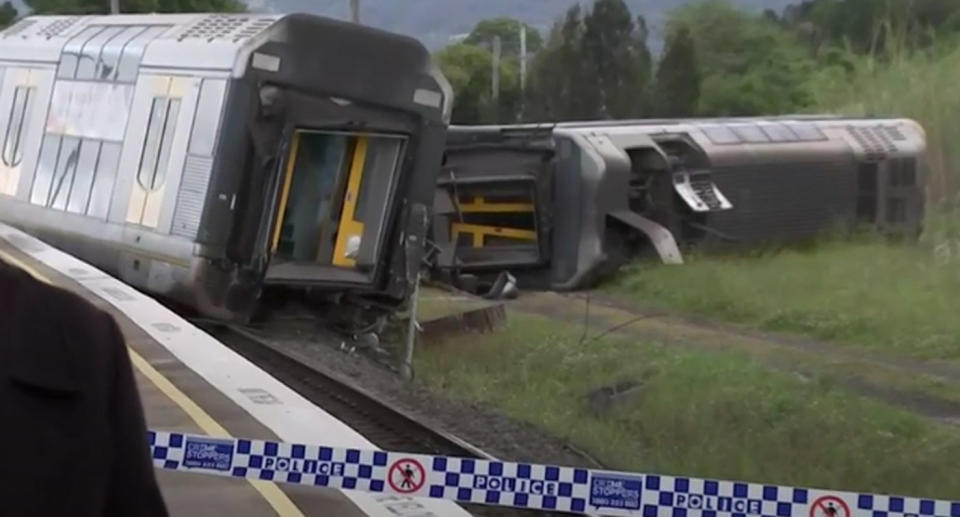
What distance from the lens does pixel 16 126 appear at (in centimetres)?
1834

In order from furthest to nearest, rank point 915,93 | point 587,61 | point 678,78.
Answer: point 915,93 < point 678,78 < point 587,61

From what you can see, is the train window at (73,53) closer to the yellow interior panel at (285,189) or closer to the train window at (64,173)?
the train window at (64,173)

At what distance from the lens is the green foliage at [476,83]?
16297 millimetres

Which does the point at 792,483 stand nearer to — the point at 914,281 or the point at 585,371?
the point at 585,371

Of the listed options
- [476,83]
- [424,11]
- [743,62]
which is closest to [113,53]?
[424,11]

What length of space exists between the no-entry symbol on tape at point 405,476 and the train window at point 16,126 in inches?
479

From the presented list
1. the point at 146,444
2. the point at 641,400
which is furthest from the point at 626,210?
the point at 146,444

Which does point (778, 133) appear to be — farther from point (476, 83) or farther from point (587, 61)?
point (476, 83)

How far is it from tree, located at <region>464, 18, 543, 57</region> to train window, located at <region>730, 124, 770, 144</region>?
4826mm

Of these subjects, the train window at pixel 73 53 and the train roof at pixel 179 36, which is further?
the train window at pixel 73 53

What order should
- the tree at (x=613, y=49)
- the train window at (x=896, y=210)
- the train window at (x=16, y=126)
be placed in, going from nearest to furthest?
the train window at (x=16, y=126), the tree at (x=613, y=49), the train window at (x=896, y=210)

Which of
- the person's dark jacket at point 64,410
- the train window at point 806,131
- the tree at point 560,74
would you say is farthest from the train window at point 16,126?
the person's dark jacket at point 64,410

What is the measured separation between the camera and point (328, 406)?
11.2 meters

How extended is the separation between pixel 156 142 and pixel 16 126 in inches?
164
